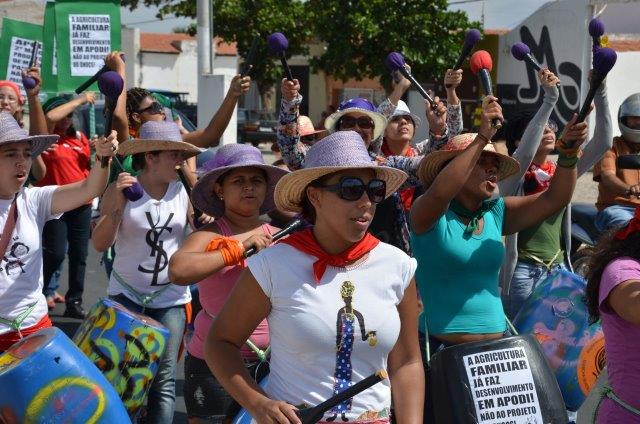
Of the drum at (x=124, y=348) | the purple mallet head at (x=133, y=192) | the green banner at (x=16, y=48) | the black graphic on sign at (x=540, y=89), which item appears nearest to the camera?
the drum at (x=124, y=348)

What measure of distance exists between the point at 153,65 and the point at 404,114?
5001 centimetres

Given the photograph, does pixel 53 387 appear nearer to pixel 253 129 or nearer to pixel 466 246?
pixel 466 246

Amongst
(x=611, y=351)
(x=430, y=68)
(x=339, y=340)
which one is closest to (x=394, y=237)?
(x=611, y=351)

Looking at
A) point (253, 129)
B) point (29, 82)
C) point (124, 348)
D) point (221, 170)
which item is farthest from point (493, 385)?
point (253, 129)

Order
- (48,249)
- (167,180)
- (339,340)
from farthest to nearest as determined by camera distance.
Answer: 1. (48,249)
2. (167,180)
3. (339,340)

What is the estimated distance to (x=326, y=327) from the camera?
2883 mm

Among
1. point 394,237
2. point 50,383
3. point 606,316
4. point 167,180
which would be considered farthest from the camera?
point 167,180

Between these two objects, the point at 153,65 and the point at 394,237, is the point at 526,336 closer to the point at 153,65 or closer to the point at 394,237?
the point at 394,237

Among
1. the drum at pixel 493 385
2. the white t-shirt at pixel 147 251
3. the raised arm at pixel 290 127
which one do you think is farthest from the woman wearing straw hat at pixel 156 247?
the drum at pixel 493 385

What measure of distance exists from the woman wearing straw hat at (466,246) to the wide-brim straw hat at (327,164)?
95 centimetres

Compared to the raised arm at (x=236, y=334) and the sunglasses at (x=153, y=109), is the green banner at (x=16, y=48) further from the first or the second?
the raised arm at (x=236, y=334)

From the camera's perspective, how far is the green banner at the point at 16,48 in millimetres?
9359

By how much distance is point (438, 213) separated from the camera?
4.02 metres

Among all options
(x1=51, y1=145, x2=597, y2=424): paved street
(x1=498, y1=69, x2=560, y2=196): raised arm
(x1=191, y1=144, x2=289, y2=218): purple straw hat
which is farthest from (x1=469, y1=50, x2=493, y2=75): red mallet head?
(x1=51, y1=145, x2=597, y2=424): paved street
